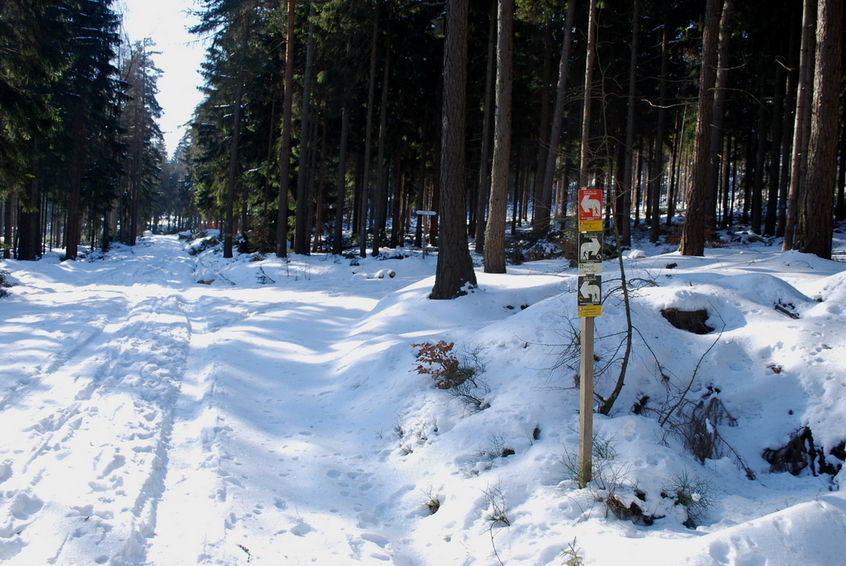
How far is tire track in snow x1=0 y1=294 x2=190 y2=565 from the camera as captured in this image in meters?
3.47

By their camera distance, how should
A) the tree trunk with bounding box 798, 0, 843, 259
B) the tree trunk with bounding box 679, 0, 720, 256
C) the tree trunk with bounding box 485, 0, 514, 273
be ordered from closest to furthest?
the tree trunk with bounding box 798, 0, 843, 259 < the tree trunk with bounding box 485, 0, 514, 273 < the tree trunk with bounding box 679, 0, 720, 256

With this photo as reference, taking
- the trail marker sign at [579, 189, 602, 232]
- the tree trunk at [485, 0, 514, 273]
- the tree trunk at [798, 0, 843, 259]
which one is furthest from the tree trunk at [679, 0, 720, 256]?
the trail marker sign at [579, 189, 602, 232]

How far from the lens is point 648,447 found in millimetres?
4367

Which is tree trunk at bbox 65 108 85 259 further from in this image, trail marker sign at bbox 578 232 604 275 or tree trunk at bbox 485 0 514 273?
trail marker sign at bbox 578 232 604 275

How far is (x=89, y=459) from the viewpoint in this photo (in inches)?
181

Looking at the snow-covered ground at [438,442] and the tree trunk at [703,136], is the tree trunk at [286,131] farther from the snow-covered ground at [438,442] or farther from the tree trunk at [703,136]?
the tree trunk at [703,136]

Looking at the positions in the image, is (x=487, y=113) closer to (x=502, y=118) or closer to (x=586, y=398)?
(x=502, y=118)

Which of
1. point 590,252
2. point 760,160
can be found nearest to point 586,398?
point 590,252

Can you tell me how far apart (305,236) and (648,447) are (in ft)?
71.1

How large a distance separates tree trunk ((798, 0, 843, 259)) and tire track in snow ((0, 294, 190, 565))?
12193mm

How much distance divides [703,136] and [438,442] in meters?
11.5

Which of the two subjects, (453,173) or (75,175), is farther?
(75,175)

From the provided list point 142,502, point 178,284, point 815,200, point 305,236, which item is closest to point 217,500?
point 142,502

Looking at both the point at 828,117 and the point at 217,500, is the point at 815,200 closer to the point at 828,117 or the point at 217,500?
the point at 828,117
